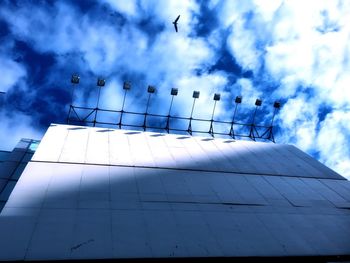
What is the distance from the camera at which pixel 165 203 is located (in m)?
21.0

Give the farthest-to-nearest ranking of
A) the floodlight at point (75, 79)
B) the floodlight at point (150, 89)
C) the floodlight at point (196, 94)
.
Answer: the floodlight at point (196, 94)
the floodlight at point (150, 89)
the floodlight at point (75, 79)

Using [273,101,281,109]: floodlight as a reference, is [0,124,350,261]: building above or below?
below

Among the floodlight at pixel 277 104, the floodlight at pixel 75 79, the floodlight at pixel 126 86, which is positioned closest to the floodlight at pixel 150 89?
the floodlight at pixel 126 86

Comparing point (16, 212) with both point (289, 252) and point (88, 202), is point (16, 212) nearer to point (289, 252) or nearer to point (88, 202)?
point (88, 202)

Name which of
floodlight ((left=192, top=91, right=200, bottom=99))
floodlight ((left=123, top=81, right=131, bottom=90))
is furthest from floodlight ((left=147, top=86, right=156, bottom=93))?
floodlight ((left=192, top=91, right=200, bottom=99))

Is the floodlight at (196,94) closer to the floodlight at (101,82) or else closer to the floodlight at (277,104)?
the floodlight at (101,82)

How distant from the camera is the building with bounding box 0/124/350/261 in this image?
16375 millimetres

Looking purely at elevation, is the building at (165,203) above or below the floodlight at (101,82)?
below

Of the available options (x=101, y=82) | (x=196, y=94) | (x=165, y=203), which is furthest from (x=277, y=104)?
(x=165, y=203)

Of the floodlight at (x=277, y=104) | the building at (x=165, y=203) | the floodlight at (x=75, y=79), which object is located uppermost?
the floodlight at (x=277, y=104)

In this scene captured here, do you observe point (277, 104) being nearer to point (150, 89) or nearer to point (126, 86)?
point (150, 89)

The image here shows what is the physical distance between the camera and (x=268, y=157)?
32.5 meters

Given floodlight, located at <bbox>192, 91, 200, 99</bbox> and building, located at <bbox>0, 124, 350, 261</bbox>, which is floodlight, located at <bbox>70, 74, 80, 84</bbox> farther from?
floodlight, located at <bbox>192, 91, 200, 99</bbox>

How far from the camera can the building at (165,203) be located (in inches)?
645
